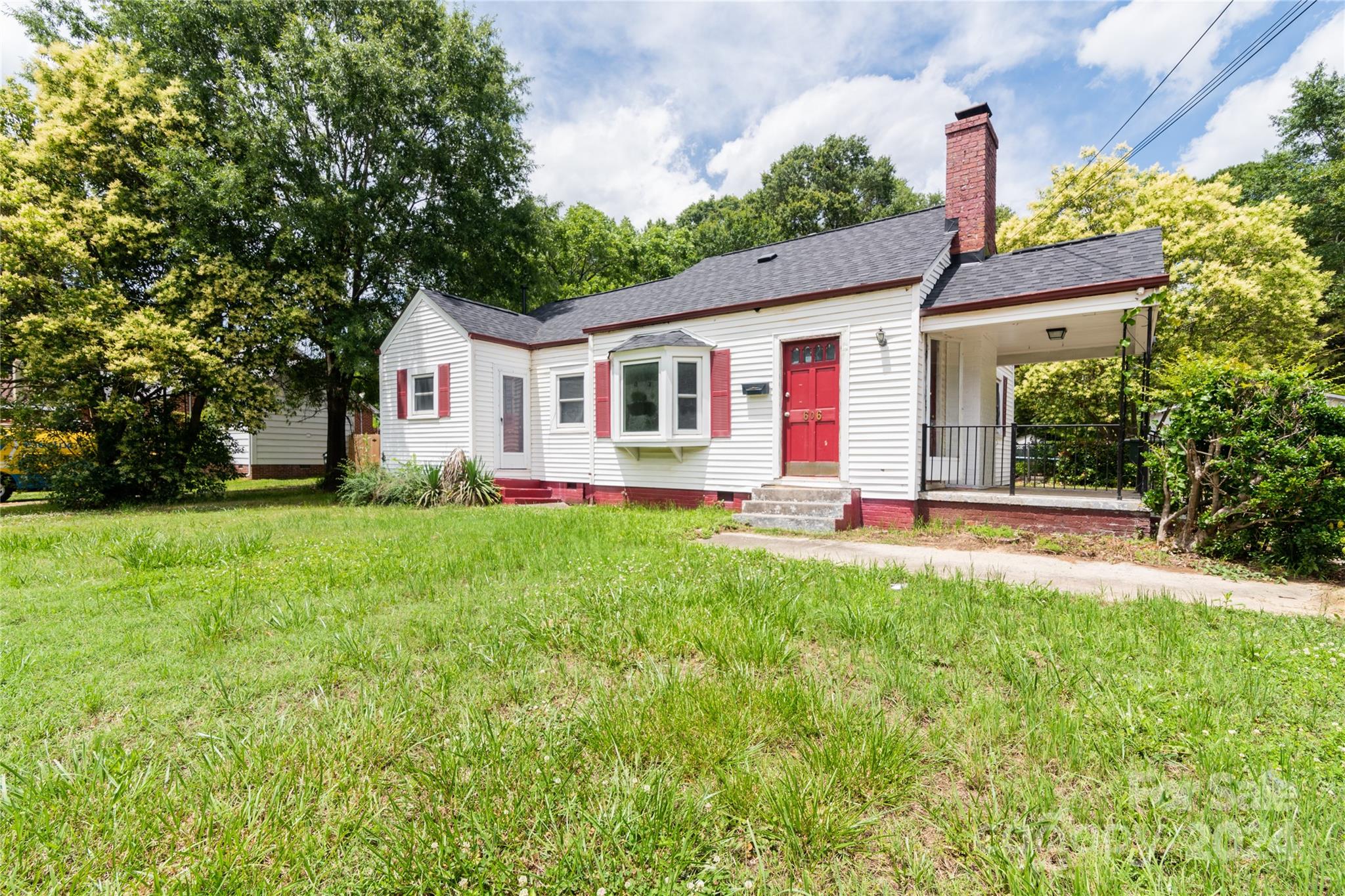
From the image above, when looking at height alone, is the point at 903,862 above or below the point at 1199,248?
below

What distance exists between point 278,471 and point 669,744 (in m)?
23.7

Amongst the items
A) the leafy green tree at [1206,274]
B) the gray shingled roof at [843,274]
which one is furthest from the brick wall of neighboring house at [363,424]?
the leafy green tree at [1206,274]

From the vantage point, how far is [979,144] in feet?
29.1

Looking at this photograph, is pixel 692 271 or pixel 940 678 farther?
pixel 692 271

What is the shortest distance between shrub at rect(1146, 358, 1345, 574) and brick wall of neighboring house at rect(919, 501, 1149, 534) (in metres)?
0.74

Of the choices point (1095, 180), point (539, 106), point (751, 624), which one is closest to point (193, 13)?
point (539, 106)

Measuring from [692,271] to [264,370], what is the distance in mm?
10473

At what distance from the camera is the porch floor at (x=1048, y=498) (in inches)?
263

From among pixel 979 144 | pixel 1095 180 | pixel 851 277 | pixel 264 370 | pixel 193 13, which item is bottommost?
pixel 264 370

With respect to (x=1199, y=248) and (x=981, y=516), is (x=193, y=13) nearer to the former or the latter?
(x=981, y=516)

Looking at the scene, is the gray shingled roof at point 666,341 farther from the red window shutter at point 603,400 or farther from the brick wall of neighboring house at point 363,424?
the brick wall of neighboring house at point 363,424

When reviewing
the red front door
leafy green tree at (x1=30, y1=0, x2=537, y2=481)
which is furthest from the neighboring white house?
the red front door

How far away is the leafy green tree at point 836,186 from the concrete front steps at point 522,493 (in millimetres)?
23146

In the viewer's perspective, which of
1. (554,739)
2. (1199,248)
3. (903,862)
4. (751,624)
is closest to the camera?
(903,862)
